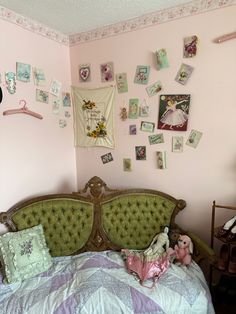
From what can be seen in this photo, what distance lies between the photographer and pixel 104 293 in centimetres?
178

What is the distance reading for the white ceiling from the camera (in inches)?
86.0

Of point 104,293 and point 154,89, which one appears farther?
point 154,89

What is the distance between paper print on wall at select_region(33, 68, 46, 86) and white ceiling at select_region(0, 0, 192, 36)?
0.45 m

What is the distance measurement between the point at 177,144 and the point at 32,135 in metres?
1.32

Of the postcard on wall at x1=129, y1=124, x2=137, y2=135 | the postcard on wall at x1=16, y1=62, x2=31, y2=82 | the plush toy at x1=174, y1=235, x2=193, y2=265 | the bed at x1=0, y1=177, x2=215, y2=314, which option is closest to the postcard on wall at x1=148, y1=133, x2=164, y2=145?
the postcard on wall at x1=129, y1=124, x2=137, y2=135

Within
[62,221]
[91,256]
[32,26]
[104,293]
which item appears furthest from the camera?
[32,26]

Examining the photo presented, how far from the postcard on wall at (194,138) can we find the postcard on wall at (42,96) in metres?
1.39

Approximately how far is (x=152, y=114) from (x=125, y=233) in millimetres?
1092

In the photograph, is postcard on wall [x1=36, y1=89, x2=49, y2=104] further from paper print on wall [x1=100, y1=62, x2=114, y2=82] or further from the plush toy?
the plush toy

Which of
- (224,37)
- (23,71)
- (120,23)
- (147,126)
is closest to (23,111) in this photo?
(23,71)

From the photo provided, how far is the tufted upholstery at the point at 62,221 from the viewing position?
2.33 metres

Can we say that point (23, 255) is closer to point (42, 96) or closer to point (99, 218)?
point (99, 218)

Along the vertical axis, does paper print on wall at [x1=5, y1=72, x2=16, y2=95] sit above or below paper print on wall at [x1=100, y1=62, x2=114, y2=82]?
below

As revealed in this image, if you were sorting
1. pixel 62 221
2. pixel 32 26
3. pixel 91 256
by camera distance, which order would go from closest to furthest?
1. pixel 91 256
2. pixel 62 221
3. pixel 32 26
